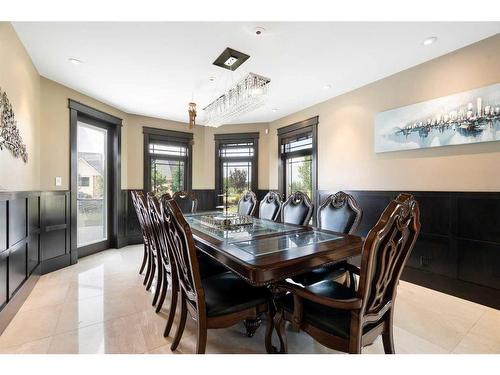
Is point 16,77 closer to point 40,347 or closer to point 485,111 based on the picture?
point 40,347

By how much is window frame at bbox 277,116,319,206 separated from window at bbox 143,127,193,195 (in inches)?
83.2

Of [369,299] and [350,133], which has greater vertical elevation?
[350,133]

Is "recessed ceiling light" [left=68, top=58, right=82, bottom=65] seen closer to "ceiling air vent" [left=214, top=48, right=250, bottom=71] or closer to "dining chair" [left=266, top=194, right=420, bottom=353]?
"ceiling air vent" [left=214, top=48, right=250, bottom=71]

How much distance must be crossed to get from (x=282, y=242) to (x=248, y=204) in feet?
6.24

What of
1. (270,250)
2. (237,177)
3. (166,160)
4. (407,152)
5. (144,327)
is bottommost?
(144,327)

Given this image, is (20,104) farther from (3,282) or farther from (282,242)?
(282,242)

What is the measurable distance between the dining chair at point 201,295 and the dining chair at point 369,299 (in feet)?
0.61

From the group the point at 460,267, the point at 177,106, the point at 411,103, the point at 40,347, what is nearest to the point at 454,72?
the point at 411,103

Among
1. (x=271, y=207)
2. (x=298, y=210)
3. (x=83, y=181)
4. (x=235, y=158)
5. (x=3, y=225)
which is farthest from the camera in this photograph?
(x=235, y=158)

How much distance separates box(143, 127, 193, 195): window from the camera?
16.3ft

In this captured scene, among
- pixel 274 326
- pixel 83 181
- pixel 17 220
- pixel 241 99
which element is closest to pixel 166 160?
pixel 83 181

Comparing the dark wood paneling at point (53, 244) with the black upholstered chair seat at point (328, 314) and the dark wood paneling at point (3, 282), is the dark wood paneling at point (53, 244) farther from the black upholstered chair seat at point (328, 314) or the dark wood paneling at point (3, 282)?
the black upholstered chair seat at point (328, 314)

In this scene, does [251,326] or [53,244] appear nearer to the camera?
[251,326]

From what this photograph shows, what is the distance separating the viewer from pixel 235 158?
5.56 meters
